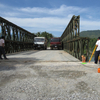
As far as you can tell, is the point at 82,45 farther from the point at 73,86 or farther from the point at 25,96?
the point at 25,96

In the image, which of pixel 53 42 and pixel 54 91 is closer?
pixel 54 91

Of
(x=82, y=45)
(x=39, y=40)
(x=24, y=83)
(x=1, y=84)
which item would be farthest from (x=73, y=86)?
(x=39, y=40)

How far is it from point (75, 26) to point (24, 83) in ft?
22.5

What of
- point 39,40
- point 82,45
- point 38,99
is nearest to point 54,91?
point 38,99

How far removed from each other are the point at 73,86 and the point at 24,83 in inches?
52.1

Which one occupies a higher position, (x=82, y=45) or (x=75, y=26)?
(x=75, y=26)

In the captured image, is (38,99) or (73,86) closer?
(38,99)

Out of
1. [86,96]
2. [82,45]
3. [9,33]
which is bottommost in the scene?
[86,96]

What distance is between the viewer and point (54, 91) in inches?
113

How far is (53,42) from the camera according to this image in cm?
2520

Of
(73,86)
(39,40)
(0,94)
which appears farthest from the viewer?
(39,40)

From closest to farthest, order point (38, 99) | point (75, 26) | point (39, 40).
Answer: point (38, 99) < point (75, 26) < point (39, 40)

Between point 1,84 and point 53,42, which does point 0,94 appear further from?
point 53,42

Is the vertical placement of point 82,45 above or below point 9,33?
below
